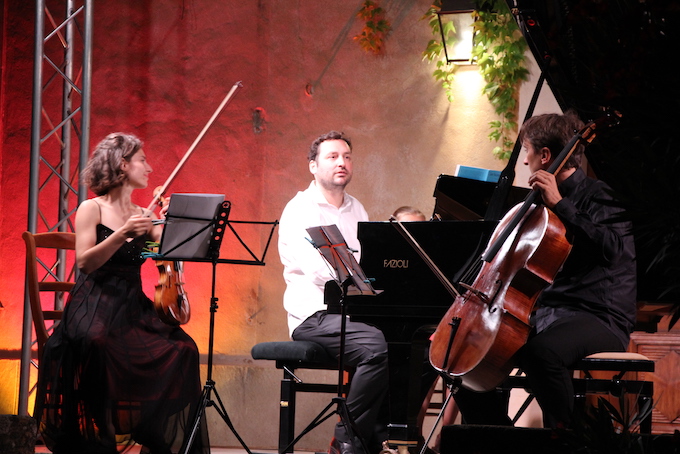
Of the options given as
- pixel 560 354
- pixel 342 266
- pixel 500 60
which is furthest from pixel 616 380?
pixel 500 60

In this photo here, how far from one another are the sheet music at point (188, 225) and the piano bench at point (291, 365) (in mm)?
817

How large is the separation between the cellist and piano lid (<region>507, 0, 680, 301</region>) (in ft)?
6.23

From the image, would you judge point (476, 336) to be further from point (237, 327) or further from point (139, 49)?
point (139, 49)

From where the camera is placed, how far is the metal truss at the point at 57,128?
4.65 meters

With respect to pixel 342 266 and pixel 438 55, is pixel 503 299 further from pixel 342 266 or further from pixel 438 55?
pixel 438 55

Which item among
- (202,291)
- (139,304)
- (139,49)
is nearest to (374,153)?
(202,291)

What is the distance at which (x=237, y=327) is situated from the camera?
5.39 meters

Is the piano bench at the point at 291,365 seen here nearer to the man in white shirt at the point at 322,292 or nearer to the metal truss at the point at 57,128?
the man in white shirt at the point at 322,292

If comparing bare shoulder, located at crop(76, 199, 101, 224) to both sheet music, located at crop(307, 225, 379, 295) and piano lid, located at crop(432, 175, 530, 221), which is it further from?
piano lid, located at crop(432, 175, 530, 221)

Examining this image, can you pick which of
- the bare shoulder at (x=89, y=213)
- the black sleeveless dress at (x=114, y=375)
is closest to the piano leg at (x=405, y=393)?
the black sleeveless dress at (x=114, y=375)

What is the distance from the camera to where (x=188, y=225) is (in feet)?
10.5

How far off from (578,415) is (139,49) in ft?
17.4

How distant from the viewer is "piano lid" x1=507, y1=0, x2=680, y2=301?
2.48 ft

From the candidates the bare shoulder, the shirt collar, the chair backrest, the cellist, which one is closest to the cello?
the cellist
